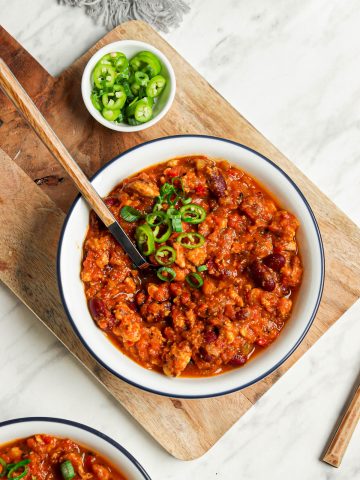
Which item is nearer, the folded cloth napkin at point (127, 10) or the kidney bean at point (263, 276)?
the kidney bean at point (263, 276)

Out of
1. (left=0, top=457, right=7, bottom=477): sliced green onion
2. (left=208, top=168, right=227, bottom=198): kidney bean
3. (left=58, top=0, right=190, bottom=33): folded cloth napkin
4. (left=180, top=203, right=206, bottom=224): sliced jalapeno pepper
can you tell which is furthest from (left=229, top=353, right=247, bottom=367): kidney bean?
(left=58, top=0, right=190, bottom=33): folded cloth napkin

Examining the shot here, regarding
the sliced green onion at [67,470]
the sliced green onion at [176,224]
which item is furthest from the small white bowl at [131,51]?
the sliced green onion at [67,470]

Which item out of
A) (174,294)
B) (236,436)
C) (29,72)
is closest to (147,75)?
(29,72)

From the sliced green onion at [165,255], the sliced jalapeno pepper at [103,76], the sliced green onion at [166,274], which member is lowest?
the sliced green onion at [166,274]

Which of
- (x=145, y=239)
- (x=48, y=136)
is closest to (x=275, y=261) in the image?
(x=145, y=239)

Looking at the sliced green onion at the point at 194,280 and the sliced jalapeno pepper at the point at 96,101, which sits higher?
the sliced jalapeno pepper at the point at 96,101

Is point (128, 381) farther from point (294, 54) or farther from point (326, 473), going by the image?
point (294, 54)

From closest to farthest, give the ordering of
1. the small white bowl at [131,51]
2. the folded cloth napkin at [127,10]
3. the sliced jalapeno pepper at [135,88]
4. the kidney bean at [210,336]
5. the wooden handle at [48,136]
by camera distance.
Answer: the wooden handle at [48,136] → the kidney bean at [210,336] → the small white bowl at [131,51] → the sliced jalapeno pepper at [135,88] → the folded cloth napkin at [127,10]

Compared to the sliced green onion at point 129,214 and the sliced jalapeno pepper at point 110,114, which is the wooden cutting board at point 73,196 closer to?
the sliced jalapeno pepper at point 110,114
